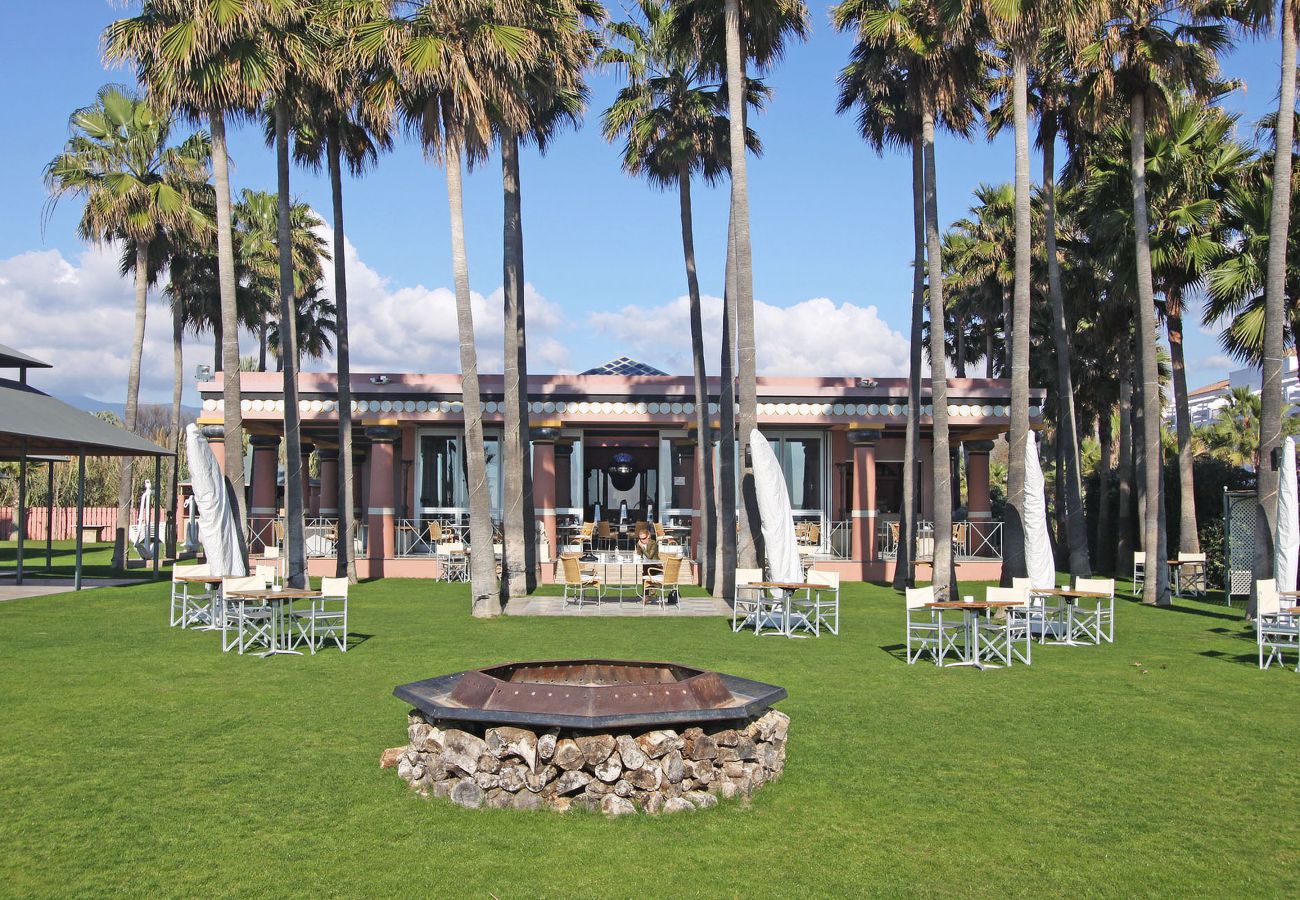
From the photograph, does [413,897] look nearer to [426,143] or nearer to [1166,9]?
[426,143]

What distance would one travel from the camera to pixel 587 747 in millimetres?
6379

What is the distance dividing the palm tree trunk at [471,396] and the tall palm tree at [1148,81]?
1097cm

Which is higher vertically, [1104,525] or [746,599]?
[1104,525]

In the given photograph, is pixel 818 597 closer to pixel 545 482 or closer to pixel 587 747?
pixel 587 747

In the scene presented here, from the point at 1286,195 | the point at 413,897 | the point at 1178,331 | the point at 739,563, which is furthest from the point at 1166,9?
the point at 413,897

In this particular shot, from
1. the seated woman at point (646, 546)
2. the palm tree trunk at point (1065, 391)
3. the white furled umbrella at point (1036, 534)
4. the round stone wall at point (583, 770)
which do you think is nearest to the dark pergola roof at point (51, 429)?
the seated woman at point (646, 546)

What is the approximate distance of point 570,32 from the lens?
18.0 meters

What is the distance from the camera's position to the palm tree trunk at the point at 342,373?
2197 cm

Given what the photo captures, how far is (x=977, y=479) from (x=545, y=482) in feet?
34.5

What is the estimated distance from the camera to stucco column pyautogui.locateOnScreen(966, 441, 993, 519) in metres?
26.3

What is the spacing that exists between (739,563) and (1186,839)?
1215 cm

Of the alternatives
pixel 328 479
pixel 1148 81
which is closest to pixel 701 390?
pixel 1148 81

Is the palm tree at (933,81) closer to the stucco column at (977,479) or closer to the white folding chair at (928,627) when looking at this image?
the white folding chair at (928,627)

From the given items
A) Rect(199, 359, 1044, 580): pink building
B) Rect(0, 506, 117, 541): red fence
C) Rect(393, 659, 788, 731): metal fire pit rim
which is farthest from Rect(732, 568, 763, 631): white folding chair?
Rect(0, 506, 117, 541): red fence
